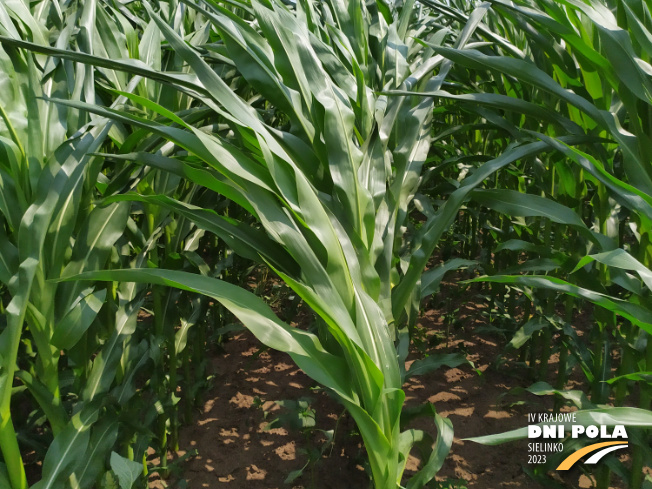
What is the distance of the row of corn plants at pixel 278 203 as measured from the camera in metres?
1.03

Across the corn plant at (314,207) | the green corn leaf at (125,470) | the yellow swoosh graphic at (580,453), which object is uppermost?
the corn plant at (314,207)

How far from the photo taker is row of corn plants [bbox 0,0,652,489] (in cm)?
103

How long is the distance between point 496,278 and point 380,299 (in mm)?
259

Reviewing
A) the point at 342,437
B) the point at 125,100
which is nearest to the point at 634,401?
the point at 342,437

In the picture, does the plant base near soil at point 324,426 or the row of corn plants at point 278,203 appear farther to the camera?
the plant base near soil at point 324,426

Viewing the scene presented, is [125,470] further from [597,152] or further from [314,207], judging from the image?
[597,152]

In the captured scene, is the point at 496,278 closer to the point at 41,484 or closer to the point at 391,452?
the point at 391,452

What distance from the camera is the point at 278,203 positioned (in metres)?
1.11

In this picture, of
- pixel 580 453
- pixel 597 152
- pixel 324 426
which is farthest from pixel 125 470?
pixel 597 152

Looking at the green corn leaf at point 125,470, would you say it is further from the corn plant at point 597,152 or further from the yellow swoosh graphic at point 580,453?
the yellow swoosh graphic at point 580,453

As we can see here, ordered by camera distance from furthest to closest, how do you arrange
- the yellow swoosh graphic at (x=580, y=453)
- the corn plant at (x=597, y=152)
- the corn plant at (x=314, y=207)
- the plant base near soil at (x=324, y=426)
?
1. the plant base near soil at (x=324, y=426)
2. the yellow swoosh graphic at (x=580, y=453)
3. the corn plant at (x=597, y=152)
4. the corn plant at (x=314, y=207)

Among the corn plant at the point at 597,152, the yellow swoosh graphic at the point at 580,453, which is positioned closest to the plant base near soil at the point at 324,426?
the yellow swoosh graphic at the point at 580,453

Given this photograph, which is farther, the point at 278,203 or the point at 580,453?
the point at 580,453

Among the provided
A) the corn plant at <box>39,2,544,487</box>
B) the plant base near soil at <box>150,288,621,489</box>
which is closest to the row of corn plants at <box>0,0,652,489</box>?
the corn plant at <box>39,2,544,487</box>
